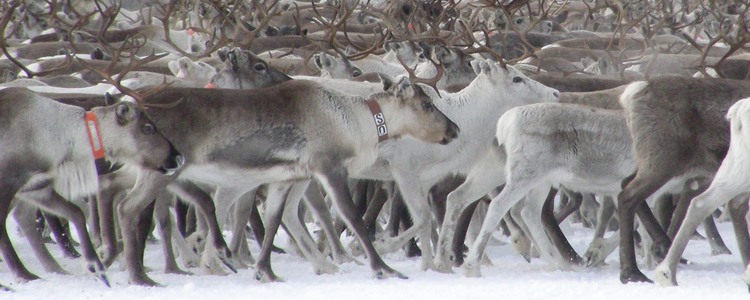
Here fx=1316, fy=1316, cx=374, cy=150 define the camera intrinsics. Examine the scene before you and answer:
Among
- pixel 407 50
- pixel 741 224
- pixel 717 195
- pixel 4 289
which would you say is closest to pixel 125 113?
pixel 4 289

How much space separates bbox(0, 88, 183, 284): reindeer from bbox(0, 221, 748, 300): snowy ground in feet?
0.95

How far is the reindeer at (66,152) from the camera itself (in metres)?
6.15

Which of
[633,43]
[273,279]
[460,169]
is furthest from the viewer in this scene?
[633,43]

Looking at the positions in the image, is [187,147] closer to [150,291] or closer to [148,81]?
[150,291]

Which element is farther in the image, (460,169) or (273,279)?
(460,169)

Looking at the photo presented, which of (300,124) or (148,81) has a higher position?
(300,124)

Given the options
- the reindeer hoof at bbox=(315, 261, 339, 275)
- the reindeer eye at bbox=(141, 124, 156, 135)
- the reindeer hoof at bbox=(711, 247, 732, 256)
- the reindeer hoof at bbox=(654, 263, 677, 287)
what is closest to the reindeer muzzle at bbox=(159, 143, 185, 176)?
the reindeer eye at bbox=(141, 124, 156, 135)

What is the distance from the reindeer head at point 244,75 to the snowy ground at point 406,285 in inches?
54.1

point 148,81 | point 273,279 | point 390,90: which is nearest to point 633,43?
point 148,81

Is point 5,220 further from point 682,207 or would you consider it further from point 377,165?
point 682,207

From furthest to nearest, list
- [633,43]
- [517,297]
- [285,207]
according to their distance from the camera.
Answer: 1. [633,43]
2. [285,207]
3. [517,297]

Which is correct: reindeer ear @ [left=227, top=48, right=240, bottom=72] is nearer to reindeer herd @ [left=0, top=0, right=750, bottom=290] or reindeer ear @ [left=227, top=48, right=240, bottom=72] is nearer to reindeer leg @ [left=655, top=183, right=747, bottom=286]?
reindeer herd @ [left=0, top=0, right=750, bottom=290]

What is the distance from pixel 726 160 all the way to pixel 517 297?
114cm

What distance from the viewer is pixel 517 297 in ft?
17.9
